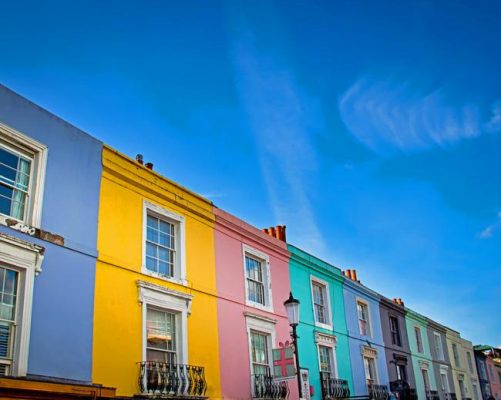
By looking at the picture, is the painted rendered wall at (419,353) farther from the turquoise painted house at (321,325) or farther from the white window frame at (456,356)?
the turquoise painted house at (321,325)

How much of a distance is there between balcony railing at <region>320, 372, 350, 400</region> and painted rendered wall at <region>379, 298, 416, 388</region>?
227 inches

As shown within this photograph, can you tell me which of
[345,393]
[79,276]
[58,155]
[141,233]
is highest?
[58,155]

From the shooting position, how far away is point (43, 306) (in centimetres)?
1098

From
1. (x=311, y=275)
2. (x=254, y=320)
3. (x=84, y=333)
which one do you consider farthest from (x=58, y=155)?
(x=311, y=275)

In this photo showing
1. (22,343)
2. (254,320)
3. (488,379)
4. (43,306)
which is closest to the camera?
(22,343)

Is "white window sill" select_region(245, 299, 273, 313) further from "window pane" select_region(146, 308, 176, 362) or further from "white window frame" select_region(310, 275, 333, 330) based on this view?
"window pane" select_region(146, 308, 176, 362)

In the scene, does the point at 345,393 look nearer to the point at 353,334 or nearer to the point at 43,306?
the point at 353,334

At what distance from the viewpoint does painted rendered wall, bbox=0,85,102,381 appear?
10906 mm

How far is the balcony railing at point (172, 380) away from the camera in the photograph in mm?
12555

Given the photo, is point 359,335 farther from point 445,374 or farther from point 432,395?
point 445,374

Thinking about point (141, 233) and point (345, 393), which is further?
point (345, 393)

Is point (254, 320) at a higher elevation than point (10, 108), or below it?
below

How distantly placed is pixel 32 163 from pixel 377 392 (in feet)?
54.7

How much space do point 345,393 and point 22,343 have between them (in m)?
13.2
